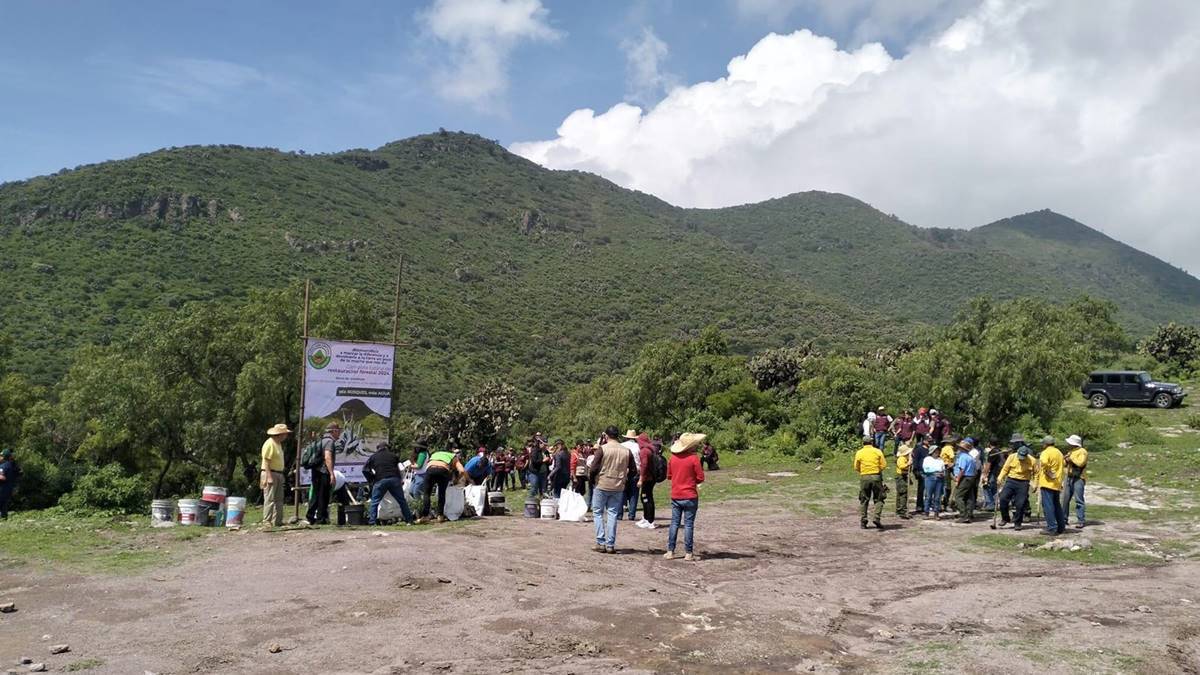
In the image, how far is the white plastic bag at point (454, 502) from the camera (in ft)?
45.2

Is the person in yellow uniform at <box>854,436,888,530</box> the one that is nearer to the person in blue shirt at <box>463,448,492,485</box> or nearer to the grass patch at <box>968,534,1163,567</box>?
the grass patch at <box>968,534,1163,567</box>

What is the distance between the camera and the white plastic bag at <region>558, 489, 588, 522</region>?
14.6 metres

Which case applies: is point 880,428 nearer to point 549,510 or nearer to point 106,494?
point 549,510

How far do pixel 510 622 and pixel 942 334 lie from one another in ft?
155

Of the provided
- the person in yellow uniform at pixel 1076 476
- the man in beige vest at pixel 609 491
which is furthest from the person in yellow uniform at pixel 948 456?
the man in beige vest at pixel 609 491

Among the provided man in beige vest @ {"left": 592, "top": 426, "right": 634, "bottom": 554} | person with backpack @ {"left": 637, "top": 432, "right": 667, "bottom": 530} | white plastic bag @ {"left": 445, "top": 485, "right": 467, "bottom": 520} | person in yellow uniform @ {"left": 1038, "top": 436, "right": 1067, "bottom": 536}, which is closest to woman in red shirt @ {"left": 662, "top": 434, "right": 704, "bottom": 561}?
man in beige vest @ {"left": 592, "top": 426, "right": 634, "bottom": 554}

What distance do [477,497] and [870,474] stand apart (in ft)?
23.1

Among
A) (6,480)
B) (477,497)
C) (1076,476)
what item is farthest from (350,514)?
(1076,476)

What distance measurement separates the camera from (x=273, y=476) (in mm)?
12648

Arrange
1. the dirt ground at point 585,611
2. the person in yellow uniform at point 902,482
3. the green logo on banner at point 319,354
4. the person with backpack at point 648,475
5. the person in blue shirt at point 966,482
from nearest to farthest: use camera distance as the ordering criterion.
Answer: the dirt ground at point 585,611 → the person with backpack at point 648,475 → the green logo on banner at point 319,354 → the person in blue shirt at point 966,482 → the person in yellow uniform at point 902,482

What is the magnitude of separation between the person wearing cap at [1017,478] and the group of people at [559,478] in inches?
209

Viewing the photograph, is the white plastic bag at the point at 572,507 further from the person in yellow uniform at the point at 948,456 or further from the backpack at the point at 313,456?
the person in yellow uniform at the point at 948,456

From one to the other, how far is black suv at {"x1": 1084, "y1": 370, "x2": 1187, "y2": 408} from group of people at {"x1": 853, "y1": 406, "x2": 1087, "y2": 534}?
22.8 metres

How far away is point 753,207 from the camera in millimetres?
192375
